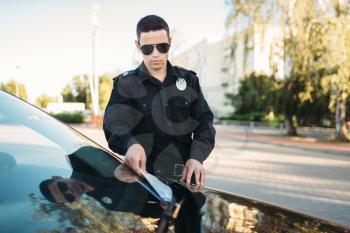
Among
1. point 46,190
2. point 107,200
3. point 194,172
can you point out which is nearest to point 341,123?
point 194,172

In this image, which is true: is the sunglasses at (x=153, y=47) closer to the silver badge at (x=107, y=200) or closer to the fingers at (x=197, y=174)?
the fingers at (x=197, y=174)

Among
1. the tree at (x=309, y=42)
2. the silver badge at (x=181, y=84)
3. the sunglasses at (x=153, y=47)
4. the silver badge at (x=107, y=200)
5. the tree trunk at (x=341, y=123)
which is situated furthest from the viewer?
the tree trunk at (x=341, y=123)

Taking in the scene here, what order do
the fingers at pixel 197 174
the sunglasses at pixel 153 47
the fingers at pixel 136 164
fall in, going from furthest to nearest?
the sunglasses at pixel 153 47 → the fingers at pixel 197 174 → the fingers at pixel 136 164

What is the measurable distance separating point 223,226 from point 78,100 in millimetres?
111597

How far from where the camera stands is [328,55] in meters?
20.4

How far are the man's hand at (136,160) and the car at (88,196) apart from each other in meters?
0.03

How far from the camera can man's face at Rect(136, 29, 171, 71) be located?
2.40 meters

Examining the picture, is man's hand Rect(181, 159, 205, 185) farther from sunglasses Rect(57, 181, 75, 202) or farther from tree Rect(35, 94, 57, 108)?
tree Rect(35, 94, 57, 108)

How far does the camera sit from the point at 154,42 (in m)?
2.39

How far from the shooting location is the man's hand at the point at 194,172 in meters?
2.24

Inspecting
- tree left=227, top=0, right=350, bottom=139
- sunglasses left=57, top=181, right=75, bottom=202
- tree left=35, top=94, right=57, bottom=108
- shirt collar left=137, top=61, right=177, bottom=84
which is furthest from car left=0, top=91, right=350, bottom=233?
tree left=35, top=94, right=57, bottom=108

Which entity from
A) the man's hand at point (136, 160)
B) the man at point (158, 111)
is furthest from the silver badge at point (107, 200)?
the man at point (158, 111)

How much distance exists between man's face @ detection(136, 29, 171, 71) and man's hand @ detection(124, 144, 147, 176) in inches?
20.1

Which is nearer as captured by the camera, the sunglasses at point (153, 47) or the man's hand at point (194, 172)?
the man's hand at point (194, 172)
